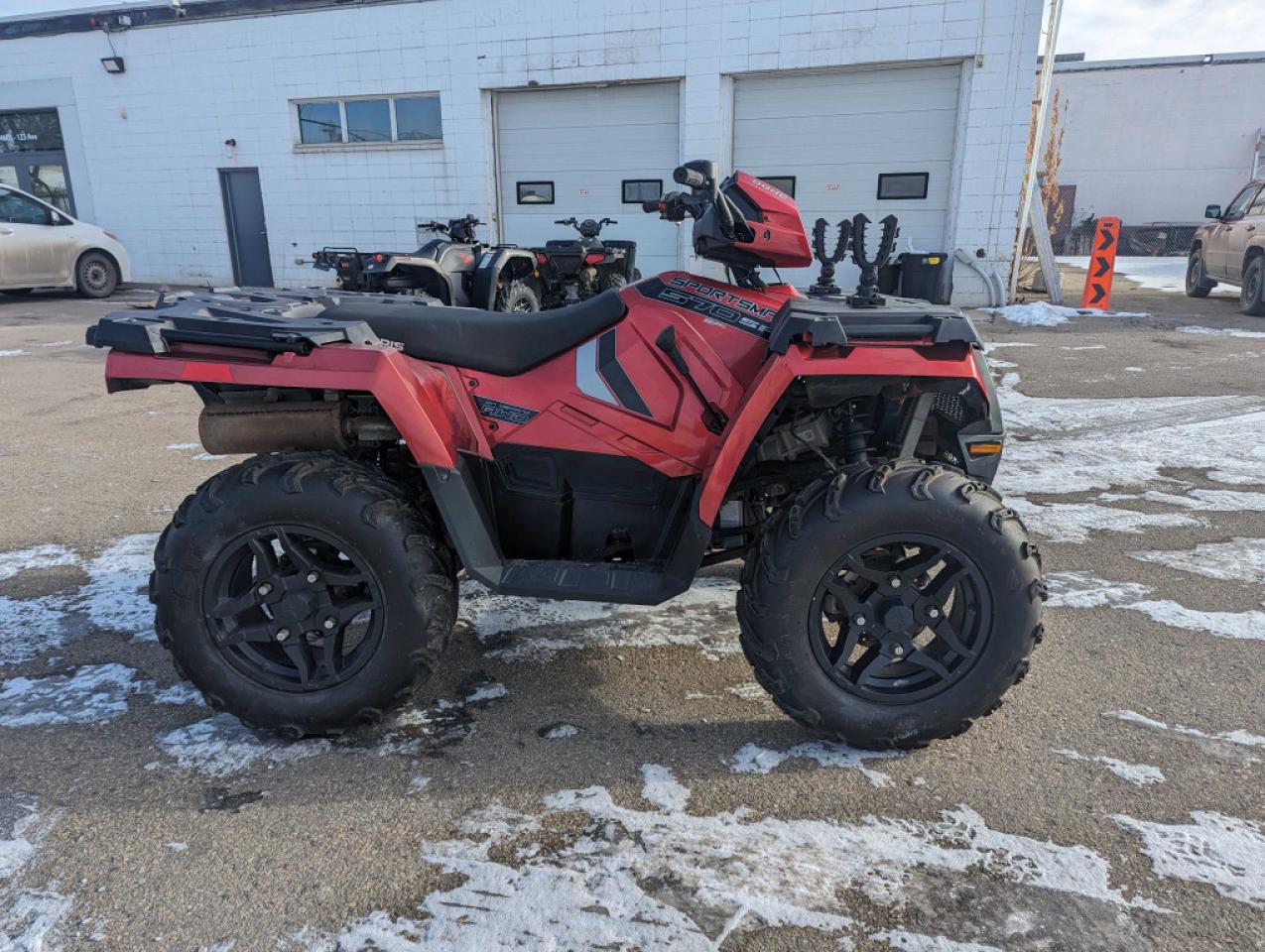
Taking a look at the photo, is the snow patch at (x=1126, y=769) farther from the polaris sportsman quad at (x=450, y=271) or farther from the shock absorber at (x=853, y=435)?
the polaris sportsman quad at (x=450, y=271)

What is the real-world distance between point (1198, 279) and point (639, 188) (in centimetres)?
982

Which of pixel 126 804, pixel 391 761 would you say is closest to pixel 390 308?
pixel 391 761

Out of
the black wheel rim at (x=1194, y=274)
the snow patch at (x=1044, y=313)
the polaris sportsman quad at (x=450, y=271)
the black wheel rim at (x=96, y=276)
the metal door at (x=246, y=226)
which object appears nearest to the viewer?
the polaris sportsman quad at (x=450, y=271)

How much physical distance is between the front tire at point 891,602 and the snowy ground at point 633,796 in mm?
191

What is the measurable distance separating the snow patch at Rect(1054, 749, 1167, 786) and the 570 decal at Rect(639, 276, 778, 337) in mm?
1536

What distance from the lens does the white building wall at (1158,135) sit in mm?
29297

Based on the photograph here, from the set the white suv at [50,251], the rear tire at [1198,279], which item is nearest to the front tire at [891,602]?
the white suv at [50,251]

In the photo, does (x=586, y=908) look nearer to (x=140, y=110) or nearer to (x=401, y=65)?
(x=401, y=65)

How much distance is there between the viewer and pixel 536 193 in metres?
14.0

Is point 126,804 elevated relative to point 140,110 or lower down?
lower down

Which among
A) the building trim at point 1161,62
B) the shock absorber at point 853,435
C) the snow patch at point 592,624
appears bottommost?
the snow patch at point 592,624

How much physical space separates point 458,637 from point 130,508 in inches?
97.5

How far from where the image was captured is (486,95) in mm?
13570

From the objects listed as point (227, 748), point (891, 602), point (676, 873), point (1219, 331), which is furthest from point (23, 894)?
point (1219, 331)
